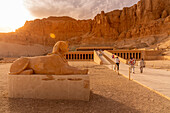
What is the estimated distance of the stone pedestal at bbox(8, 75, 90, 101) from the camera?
3.56 m

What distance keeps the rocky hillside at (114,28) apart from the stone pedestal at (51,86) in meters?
42.2

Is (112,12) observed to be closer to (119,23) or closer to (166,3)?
(119,23)

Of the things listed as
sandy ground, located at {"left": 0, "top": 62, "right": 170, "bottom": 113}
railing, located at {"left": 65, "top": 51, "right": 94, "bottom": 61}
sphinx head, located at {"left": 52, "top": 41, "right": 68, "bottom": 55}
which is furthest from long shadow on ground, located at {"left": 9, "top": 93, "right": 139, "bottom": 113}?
railing, located at {"left": 65, "top": 51, "right": 94, "bottom": 61}

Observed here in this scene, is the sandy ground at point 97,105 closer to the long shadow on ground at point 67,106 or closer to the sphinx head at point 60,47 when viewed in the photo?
the long shadow on ground at point 67,106

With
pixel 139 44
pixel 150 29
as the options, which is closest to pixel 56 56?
pixel 139 44

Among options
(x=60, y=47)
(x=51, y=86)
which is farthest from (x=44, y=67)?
(x=60, y=47)

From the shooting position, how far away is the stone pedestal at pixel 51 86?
356 centimetres

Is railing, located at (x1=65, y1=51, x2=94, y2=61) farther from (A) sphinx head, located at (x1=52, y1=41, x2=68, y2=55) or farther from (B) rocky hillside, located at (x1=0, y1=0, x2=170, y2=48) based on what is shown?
(B) rocky hillside, located at (x1=0, y1=0, x2=170, y2=48)

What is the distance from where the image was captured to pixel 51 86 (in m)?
3.62

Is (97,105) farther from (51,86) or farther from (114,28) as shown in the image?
(114,28)

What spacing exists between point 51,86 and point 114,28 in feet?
200

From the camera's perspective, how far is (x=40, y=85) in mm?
3635

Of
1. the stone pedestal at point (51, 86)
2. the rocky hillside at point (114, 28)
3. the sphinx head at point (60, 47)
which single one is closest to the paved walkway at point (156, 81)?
the stone pedestal at point (51, 86)

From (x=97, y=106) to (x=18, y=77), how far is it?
9.45 ft
